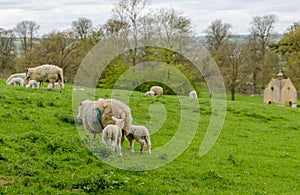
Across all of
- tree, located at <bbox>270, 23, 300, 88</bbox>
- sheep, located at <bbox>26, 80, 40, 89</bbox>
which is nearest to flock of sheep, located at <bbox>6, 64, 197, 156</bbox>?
sheep, located at <bbox>26, 80, 40, 89</bbox>

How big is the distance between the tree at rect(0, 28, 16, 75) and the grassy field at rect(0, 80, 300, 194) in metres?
36.1

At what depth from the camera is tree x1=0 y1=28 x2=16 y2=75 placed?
176 ft

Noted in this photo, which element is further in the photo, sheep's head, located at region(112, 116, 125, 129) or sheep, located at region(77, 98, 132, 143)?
sheep, located at region(77, 98, 132, 143)

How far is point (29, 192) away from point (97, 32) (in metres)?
42.9

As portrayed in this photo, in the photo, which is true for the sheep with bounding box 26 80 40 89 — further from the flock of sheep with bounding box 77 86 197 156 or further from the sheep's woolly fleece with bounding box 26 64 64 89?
the flock of sheep with bounding box 77 86 197 156

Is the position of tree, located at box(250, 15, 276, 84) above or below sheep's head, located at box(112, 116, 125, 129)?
above

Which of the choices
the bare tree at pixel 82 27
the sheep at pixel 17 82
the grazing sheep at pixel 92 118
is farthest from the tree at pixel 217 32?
the grazing sheep at pixel 92 118

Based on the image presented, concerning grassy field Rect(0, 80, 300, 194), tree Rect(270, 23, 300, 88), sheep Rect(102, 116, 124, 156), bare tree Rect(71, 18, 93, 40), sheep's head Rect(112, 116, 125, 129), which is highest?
bare tree Rect(71, 18, 93, 40)

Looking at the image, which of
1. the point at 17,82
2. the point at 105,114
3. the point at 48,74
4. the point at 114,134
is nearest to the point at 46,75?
the point at 48,74

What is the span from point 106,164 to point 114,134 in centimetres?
84

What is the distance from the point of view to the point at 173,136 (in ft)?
55.4

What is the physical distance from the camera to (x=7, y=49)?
187 feet

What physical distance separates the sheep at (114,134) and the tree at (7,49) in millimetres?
45515

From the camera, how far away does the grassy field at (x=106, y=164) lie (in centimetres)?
916
